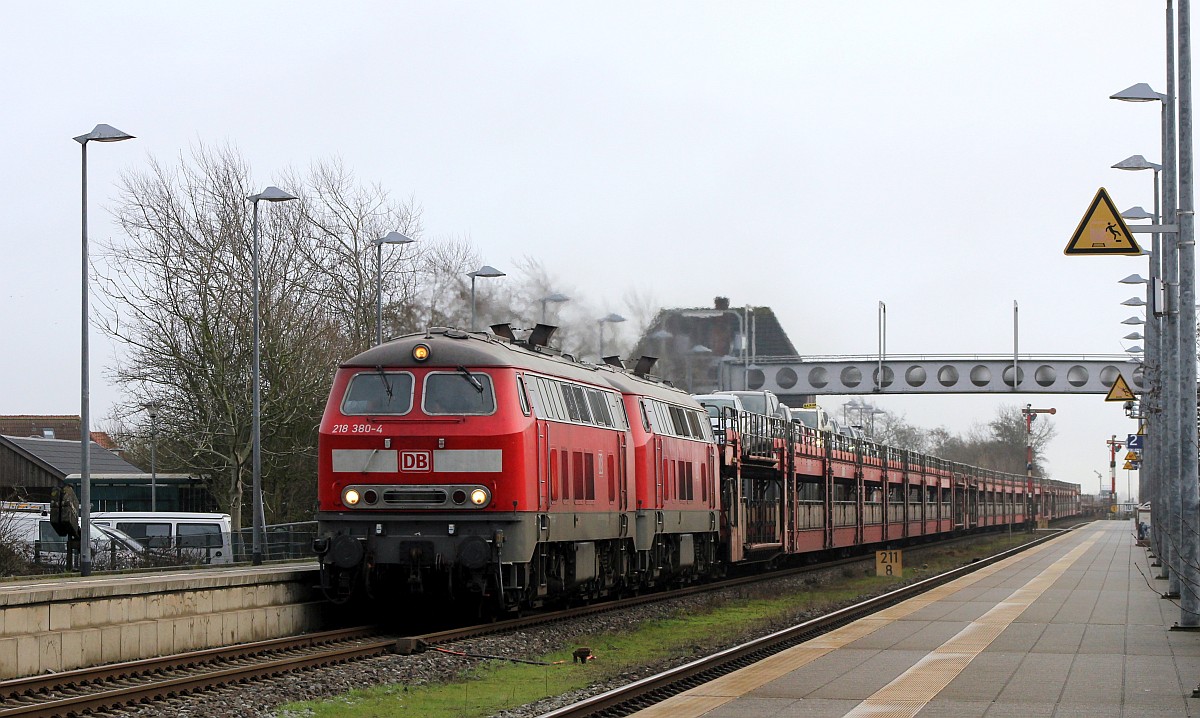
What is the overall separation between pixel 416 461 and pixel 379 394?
105 cm

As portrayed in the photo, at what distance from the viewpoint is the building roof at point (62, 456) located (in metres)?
52.1

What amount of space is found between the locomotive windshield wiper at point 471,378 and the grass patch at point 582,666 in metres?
3.30

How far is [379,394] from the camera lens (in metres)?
18.2

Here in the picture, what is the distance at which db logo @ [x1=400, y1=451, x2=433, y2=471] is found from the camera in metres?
17.7

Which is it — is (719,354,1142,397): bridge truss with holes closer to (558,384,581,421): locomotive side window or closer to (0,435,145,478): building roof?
(0,435,145,478): building roof

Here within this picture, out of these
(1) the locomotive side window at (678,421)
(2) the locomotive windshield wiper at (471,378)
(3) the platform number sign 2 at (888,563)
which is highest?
(2) the locomotive windshield wiper at (471,378)

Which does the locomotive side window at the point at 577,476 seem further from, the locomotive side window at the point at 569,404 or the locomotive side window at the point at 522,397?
the locomotive side window at the point at 522,397

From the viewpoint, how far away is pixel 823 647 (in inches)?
635

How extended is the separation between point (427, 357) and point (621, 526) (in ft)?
18.4

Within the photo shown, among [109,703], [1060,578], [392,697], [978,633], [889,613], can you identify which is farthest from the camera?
[1060,578]

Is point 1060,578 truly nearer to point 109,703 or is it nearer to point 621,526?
point 621,526

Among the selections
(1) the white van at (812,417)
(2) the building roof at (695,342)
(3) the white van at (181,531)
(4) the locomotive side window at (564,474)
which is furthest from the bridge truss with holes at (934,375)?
(4) the locomotive side window at (564,474)

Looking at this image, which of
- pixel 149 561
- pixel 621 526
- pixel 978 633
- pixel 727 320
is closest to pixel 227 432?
pixel 149 561

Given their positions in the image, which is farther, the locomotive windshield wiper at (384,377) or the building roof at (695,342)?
the building roof at (695,342)
